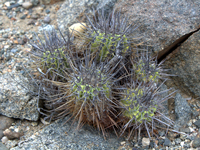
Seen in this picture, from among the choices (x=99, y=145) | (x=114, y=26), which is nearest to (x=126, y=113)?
(x=99, y=145)

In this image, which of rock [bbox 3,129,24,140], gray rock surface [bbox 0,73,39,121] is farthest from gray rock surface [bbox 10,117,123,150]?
gray rock surface [bbox 0,73,39,121]

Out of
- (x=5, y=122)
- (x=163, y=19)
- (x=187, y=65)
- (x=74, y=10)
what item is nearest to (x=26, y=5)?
(x=74, y=10)

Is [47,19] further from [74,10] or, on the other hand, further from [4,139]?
[4,139]

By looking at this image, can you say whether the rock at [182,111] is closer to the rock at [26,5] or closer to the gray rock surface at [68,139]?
the gray rock surface at [68,139]

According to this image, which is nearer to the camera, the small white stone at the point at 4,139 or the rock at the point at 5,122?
the small white stone at the point at 4,139

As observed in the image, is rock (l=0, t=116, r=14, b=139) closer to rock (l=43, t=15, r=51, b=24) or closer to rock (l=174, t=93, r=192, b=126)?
rock (l=43, t=15, r=51, b=24)

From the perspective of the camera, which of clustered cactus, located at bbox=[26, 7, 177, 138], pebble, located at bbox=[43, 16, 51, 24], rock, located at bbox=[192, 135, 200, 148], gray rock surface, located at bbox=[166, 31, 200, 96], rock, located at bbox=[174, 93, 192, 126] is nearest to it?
clustered cactus, located at bbox=[26, 7, 177, 138]

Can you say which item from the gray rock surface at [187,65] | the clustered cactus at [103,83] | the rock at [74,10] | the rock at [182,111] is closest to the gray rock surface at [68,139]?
the clustered cactus at [103,83]
